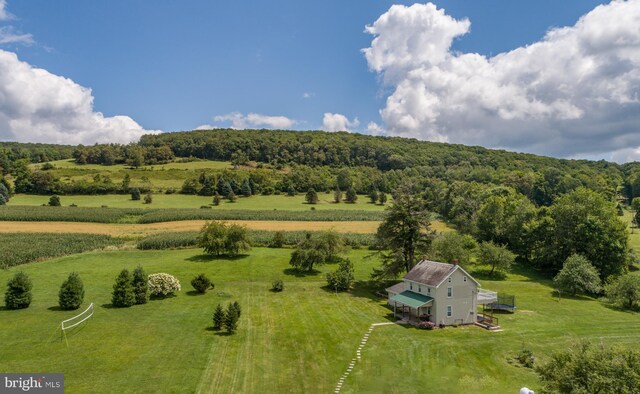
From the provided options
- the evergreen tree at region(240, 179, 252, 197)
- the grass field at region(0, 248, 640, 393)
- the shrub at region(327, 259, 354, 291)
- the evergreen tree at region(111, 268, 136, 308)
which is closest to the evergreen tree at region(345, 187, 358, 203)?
the evergreen tree at region(240, 179, 252, 197)

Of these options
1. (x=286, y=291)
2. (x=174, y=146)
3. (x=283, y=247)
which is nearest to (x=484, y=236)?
(x=283, y=247)

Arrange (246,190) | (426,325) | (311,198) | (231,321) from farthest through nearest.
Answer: (246,190) → (311,198) → (426,325) → (231,321)

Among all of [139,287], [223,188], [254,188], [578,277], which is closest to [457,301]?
[578,277]

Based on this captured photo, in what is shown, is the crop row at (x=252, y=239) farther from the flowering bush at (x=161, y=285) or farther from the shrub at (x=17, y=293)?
the shrub at (x=17, y=293)

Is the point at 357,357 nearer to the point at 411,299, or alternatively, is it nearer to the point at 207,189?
the point at 411,299

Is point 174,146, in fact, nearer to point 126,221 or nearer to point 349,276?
point 126,221

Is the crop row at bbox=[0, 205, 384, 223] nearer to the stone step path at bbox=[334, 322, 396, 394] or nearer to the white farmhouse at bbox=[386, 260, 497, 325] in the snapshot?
the white farmhouse at bbox=[386, 260, 497, 325]
